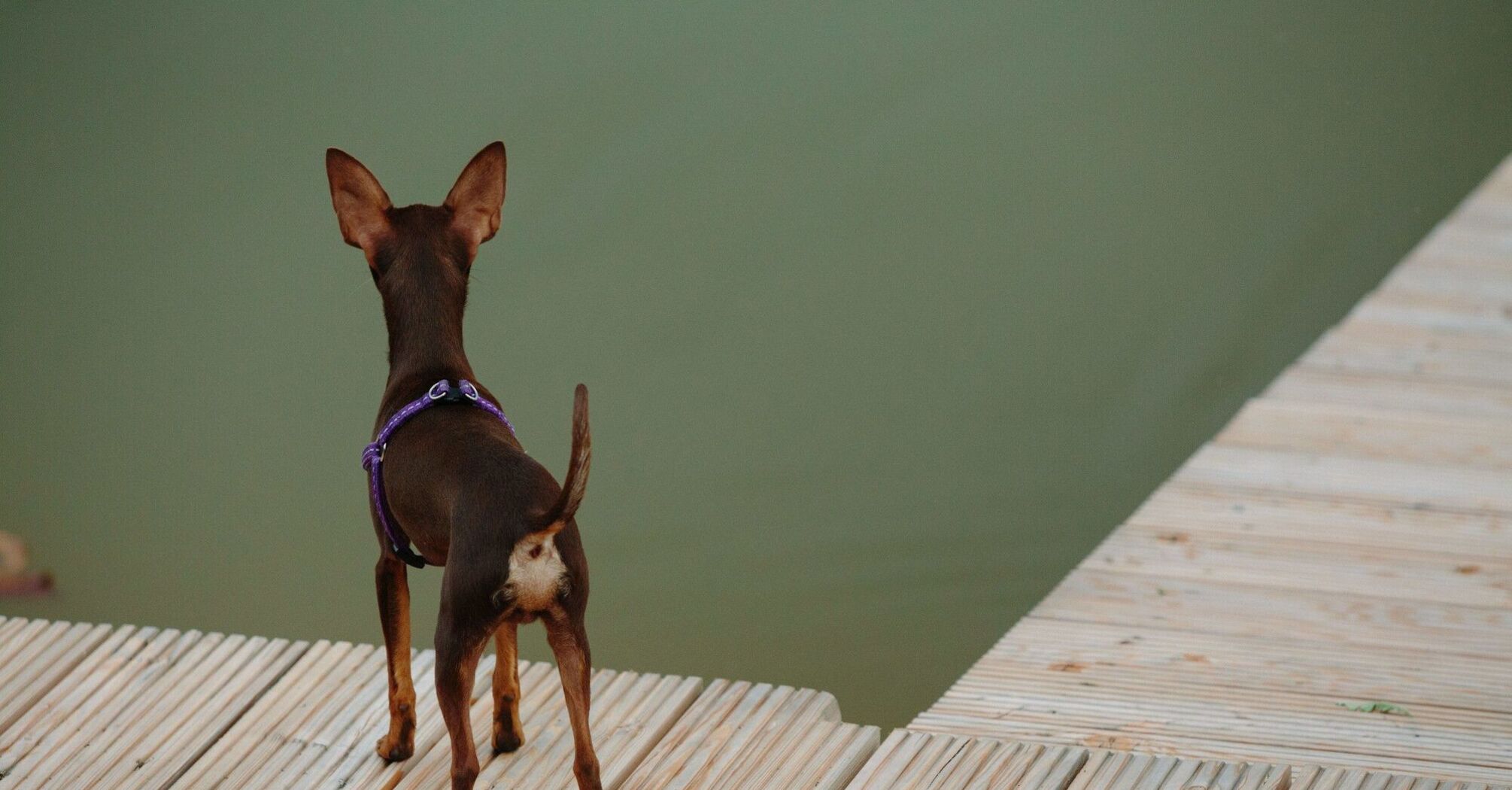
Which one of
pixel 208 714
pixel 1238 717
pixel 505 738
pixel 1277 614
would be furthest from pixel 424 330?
pixel 1277 614

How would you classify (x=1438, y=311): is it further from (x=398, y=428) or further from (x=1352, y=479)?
(x=398, y=428)

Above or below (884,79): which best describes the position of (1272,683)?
below

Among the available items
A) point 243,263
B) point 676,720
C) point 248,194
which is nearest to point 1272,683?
point 676,720

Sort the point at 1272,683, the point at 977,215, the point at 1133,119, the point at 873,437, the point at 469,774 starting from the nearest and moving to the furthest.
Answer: the point at 469,774 < the point at 1272,683 < the point at 873,437 < the point at 977,215 < the point at 1133,119

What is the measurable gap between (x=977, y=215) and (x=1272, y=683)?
10.7 ft

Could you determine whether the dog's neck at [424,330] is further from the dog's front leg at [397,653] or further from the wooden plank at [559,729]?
the wooden plank at [559,729]

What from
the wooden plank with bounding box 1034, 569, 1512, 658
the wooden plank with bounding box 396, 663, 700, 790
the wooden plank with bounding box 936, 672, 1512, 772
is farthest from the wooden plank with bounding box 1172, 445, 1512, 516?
the wooden plank with bounding box 396, 663, 700, 790

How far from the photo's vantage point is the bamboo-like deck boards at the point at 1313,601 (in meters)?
2.50

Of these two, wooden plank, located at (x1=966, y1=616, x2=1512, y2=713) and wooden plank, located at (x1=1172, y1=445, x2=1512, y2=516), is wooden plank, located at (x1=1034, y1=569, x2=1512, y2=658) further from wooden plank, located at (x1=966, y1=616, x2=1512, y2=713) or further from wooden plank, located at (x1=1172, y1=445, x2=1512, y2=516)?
wooden plank, located at (x1=1172, y1=445, x2=1512, y2=516)

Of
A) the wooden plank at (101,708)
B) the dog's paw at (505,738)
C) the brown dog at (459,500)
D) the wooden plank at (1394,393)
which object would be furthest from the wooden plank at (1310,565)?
the wooden plank at (101,708)

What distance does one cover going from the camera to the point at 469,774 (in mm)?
1898

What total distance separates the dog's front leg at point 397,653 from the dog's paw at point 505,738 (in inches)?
4.5

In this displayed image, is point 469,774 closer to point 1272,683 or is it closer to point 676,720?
point 676,720

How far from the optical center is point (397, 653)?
7.05 feet
